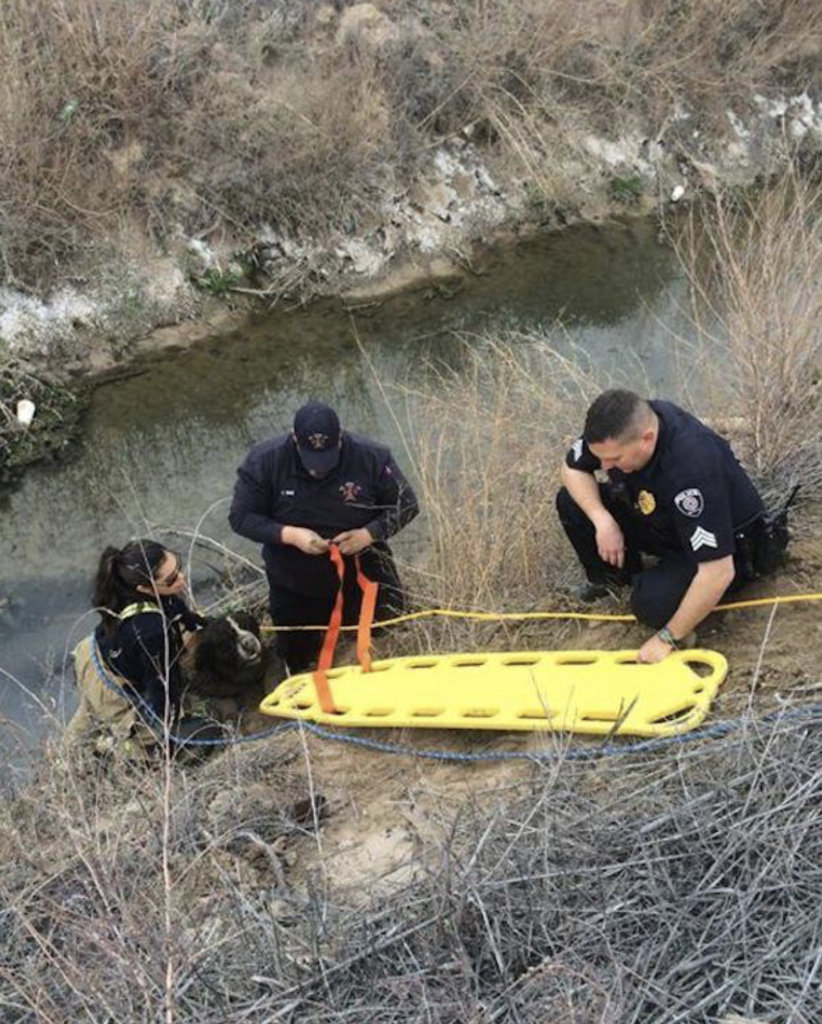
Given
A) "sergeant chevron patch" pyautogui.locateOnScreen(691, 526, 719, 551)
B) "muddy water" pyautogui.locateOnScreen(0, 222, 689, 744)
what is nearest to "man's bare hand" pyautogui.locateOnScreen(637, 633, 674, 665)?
"sergeant chevron patch" pyautogui.locateOnScreen(691, 526, 719, 551)

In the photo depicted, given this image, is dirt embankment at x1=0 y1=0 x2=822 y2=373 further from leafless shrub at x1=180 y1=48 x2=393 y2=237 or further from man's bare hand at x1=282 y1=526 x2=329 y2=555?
man's bare hand at x1=282 y1=526 x2=329 y2=555

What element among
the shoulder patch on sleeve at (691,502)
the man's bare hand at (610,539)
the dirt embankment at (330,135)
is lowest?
the man's bare hand at (610,539)

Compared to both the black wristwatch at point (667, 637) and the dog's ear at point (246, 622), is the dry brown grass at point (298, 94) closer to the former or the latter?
→ the dog's ear at point (246, 622)

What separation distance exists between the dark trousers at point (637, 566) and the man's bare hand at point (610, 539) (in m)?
0.09

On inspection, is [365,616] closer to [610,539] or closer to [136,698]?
→ [136,698]

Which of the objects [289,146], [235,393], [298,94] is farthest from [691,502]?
[298,94]

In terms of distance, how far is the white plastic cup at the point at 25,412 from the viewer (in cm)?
698

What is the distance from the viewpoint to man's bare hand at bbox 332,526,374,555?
13.6 ft

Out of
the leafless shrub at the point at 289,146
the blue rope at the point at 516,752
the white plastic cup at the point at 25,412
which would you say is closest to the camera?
the blue rope at the point at 516,752

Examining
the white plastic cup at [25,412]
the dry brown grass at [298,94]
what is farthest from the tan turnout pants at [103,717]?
the dry brown grass at [298,94]

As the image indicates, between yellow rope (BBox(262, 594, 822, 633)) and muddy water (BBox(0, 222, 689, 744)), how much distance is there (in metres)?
1.31

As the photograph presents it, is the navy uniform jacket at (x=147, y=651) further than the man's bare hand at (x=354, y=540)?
No

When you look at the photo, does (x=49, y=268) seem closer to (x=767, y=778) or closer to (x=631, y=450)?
(x=631, y=450)

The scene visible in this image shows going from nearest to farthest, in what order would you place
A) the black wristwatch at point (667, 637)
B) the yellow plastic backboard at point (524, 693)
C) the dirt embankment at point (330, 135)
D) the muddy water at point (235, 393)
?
the yellow plastic backboard at point (524, 693) < the black wristwatch at point (667, 637) < the muddy water at point (235, 393) < the dirt embankment at point (330, 135)
